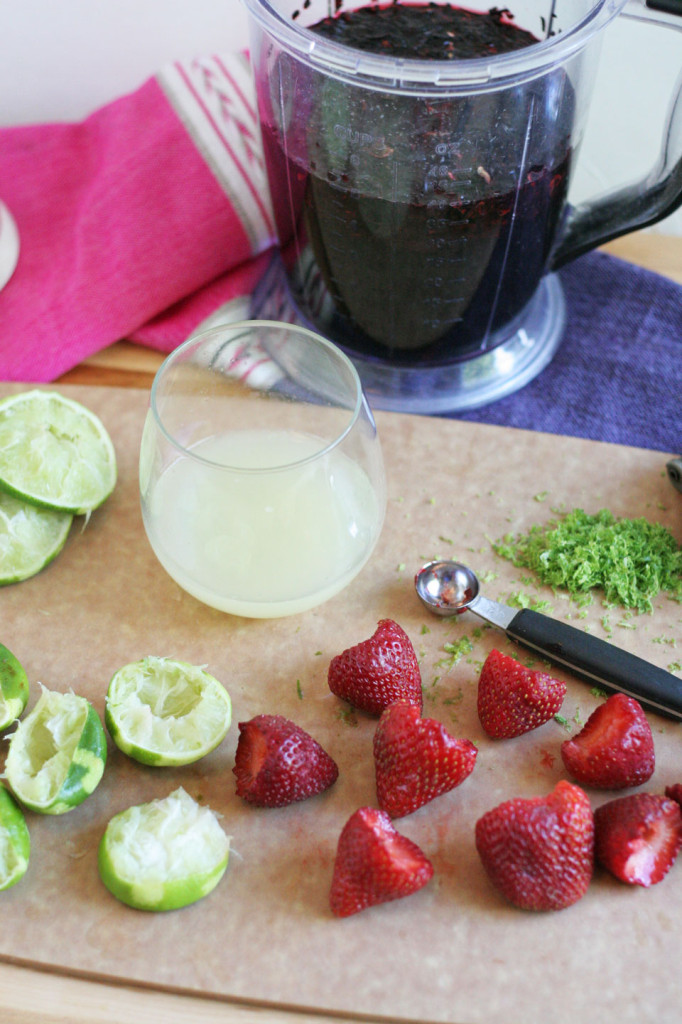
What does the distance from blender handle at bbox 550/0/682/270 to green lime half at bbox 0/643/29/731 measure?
99 cm

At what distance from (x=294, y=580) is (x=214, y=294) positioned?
71 cm

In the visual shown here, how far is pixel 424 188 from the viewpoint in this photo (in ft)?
4.21

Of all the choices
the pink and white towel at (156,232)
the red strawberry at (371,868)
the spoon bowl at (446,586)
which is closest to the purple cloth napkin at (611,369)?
the spoon bowl at (446,586)

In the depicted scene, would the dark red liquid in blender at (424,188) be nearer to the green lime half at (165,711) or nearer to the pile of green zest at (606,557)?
the pile of green zest at (606,557)

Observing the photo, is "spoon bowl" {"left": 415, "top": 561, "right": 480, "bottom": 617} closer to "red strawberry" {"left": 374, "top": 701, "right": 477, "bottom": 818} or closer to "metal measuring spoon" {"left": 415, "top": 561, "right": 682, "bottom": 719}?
"metal measuring spoon" {"left": 415, "top": 561, "right": 682, "bottom": 719}

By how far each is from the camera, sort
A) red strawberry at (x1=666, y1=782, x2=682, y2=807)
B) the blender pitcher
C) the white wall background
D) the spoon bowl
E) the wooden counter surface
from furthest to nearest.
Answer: the white wall background < the spoon bowl < the blender pitcher < red strawberry at (x1=666, y1=782, x2=682, y2=807) < the wooden counter surface

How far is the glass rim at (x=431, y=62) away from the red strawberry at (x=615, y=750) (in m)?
0.75

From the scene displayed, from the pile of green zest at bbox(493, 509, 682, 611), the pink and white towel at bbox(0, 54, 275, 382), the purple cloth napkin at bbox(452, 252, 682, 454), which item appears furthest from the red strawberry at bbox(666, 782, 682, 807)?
the pink and white towel at bbox(0, 54, 275, 382)

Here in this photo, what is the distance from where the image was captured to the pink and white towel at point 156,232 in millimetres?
1672

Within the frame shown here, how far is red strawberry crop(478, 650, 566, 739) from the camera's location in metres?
1.19

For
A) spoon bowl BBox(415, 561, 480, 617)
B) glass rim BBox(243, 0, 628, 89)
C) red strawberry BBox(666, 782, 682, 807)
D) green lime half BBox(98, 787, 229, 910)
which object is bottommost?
green lime half BBox(98, 787, 229, 910)

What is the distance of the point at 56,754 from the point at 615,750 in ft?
2.09

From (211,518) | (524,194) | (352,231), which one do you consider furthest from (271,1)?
(211,518)

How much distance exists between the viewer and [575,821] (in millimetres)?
1061
